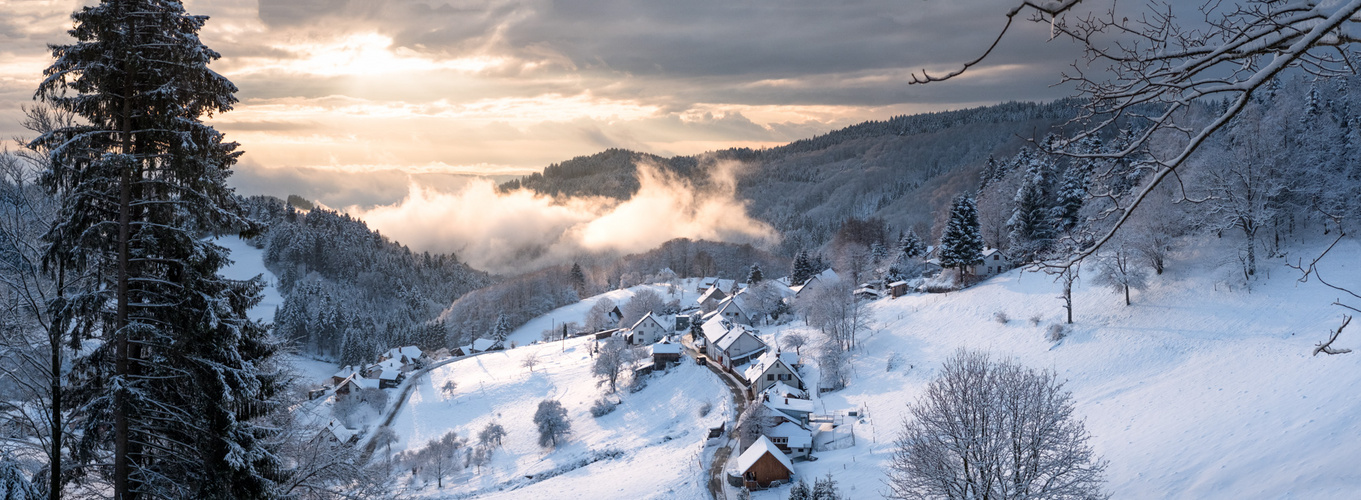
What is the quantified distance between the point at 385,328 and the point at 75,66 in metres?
99.2

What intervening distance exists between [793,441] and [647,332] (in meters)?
37.3

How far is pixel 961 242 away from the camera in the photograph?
4728 centimetres

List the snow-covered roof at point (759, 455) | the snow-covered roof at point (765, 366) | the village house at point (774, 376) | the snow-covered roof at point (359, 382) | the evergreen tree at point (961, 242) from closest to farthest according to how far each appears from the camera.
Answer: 1. the snow-covered roof at point (759, 455)
2. the village house at point (774, 376)
3. the snow-covered roof at point (765, 366)
4. the evergreen tree at point (961, 242)
5. the snow-covered roof at point (359, 382)

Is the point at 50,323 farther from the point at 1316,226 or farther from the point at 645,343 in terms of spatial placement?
the point at 645,343

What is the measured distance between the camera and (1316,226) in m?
32.6

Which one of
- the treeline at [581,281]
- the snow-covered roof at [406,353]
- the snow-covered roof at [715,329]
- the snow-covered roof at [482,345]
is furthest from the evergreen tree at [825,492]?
the treeline at [581,281]

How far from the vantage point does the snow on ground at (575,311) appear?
8600cm

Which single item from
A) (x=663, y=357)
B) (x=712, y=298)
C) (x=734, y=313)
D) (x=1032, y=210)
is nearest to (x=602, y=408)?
(x=663, y=357)

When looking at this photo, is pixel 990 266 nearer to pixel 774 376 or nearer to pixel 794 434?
pixel 774 376

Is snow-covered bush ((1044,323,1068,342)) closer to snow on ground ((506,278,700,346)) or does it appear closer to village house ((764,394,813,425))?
village house ((764,394,813,425))

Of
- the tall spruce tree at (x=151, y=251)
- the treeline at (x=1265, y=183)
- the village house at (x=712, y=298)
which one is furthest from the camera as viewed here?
the village house at (x=712, y=298)

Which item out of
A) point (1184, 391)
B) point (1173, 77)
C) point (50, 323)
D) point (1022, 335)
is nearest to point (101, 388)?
point (50, 323)

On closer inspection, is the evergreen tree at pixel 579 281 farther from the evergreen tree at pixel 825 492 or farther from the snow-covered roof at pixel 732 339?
the evergreen tree at pixel 825 492

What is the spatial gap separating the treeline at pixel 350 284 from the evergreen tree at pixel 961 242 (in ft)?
216
